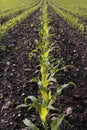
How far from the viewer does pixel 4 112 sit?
18.3 feet

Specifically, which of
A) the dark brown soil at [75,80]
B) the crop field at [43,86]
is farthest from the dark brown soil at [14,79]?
the dark brown soil at [75,80]

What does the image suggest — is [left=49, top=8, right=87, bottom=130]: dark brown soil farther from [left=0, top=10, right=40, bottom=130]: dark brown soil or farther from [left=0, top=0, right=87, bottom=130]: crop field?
[left=0, top=10, right=40, bottom=130]: dark brown soil

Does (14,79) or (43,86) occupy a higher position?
(43,86)

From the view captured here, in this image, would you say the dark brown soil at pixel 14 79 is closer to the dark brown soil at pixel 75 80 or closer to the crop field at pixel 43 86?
the crop field at pixel 43 86

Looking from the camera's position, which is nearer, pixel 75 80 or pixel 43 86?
pixel 43 86

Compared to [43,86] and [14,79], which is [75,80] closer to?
[14,79]

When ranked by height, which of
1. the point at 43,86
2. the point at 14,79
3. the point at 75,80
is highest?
the point at 43,86

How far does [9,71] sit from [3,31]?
5.72m

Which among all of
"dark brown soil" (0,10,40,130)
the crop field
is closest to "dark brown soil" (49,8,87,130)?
the crop field

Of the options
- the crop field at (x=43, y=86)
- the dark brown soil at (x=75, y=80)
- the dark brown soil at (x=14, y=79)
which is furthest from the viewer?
the dark brown soil at (x=14, y=79)

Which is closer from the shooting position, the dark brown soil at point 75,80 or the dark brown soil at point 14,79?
the dark brown soil at point 75,80

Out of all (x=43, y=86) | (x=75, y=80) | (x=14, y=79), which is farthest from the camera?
(x=14, y=79)

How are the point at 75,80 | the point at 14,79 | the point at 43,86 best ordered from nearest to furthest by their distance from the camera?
the point at 43,86 < the point at 75,80 < the point at 14,79

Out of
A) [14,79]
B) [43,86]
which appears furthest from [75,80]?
[43,86]
